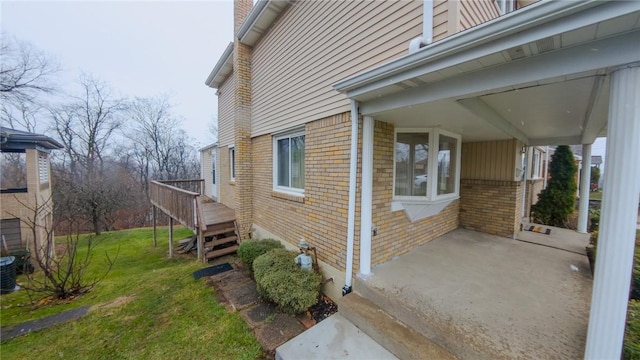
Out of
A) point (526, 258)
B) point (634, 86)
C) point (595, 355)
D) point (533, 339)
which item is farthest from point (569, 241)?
point (634, 86)

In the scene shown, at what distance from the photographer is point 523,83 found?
1979 mm

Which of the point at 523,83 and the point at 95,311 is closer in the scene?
the point at 523,83

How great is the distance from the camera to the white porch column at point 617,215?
59.9 inches

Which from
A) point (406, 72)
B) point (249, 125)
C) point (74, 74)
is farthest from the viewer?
Result: point (74, 74)

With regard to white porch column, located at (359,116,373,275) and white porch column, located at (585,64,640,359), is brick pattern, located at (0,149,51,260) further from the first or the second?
white porch column, located at (585,64,640,359)

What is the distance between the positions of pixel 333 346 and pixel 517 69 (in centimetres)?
337

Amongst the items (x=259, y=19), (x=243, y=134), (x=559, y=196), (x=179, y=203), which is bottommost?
(x=179, y=203)

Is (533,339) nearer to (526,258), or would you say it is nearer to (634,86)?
(634,86)

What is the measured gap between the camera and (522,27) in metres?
1.66

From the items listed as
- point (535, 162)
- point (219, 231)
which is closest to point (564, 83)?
point (219, 231)

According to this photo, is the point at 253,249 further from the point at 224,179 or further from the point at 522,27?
the point at 522,27

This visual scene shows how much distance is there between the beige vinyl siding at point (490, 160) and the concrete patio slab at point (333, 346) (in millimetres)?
5031

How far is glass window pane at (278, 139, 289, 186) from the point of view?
18.7 ft

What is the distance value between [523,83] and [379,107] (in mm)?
1493
